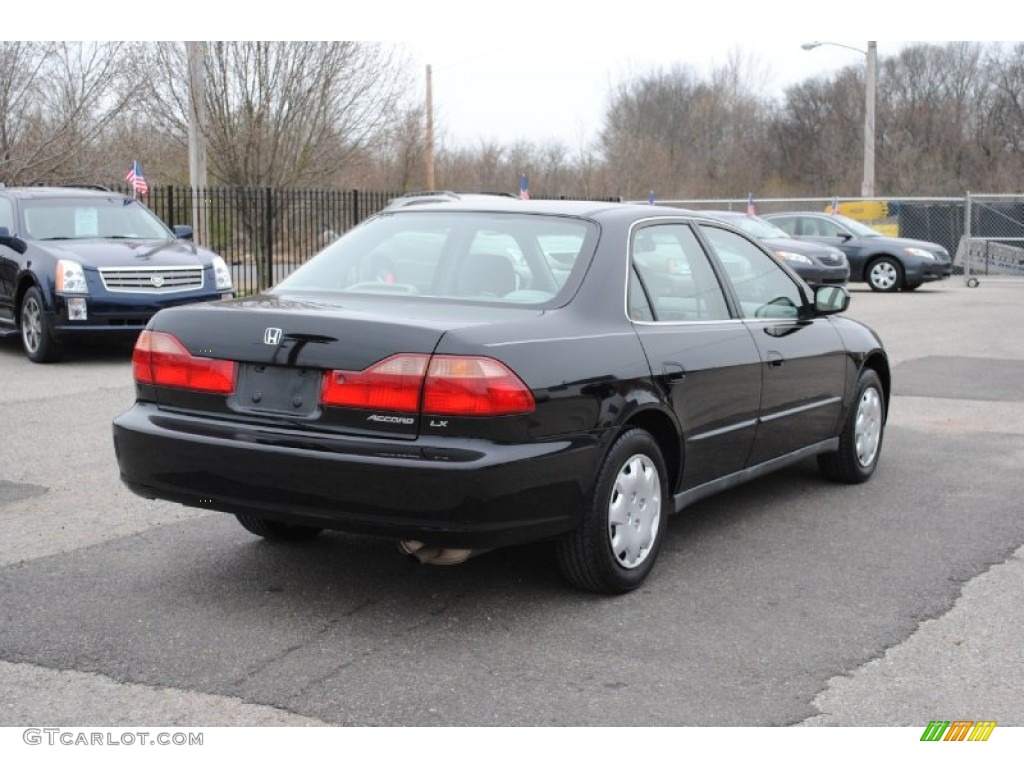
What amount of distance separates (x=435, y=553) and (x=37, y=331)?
9.23 metres

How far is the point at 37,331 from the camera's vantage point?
1254 cm

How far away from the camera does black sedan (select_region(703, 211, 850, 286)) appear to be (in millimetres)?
21669

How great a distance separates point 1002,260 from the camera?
28.3m

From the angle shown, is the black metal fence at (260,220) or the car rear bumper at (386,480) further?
the black metal fence at (260,220)

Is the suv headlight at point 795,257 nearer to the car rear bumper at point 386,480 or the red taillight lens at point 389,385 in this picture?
the car rear bumper at point 386,480

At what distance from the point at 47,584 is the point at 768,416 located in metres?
3.29

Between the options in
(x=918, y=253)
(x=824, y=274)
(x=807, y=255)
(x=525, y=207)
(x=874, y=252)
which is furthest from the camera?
(x=874, y=252)

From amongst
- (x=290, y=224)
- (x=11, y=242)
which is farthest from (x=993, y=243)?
(x=11, y=242)

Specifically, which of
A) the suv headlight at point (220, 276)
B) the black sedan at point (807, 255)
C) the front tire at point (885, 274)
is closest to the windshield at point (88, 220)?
the suv headlight at point (220, 276)

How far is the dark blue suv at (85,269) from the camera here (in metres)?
12.2

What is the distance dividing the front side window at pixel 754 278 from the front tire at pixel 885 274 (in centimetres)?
1894

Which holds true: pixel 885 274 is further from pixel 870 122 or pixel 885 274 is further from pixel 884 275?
pixel 870 122

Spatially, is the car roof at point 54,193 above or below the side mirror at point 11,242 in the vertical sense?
above
